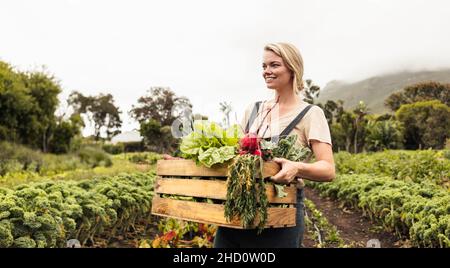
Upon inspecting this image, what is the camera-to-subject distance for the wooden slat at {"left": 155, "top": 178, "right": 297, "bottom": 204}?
2.13 m

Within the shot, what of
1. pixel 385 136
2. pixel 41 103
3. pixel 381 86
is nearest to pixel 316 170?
pixel 41 103

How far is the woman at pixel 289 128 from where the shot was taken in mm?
2111

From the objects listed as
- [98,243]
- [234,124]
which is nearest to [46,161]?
[98,243]

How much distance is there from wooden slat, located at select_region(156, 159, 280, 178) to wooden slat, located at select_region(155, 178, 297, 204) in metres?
0.04

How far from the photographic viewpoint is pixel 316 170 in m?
2.04

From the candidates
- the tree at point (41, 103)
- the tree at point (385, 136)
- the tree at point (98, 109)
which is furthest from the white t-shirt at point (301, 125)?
the tree at point (98, 109)

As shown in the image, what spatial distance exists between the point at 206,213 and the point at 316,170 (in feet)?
1.86

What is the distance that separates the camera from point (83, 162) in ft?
75.0

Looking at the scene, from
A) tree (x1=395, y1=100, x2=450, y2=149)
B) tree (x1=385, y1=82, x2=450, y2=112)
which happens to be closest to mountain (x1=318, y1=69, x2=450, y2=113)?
tree (x1=385, y1=82, x2=450, y2=112)

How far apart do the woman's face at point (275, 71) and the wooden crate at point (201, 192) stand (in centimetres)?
40

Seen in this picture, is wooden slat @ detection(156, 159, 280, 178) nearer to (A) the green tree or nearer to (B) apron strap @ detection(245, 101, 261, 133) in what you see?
(B) apron strap @ detection(245, 101, 261, 133)
